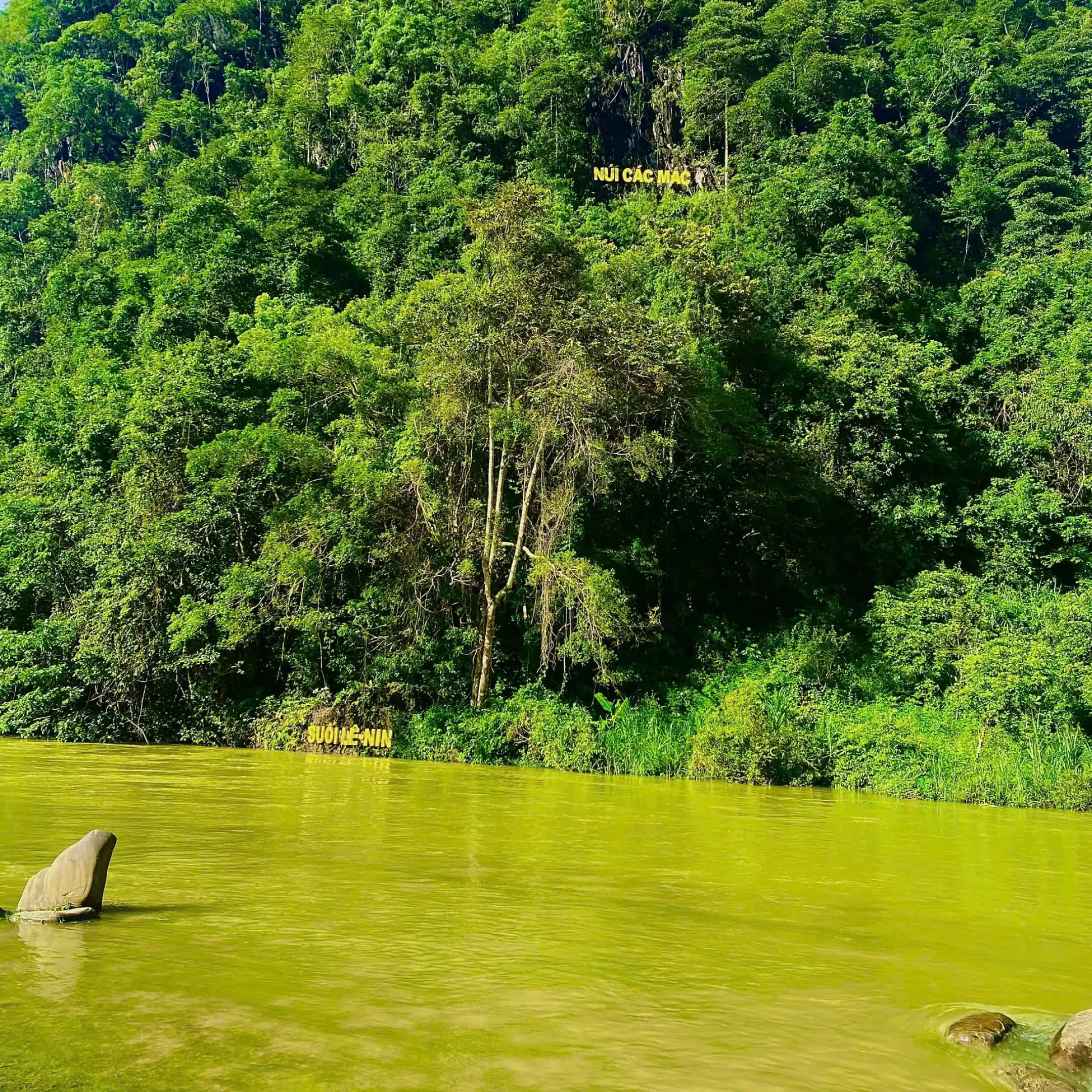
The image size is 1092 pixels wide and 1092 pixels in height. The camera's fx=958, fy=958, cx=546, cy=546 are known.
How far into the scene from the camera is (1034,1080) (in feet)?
10.2

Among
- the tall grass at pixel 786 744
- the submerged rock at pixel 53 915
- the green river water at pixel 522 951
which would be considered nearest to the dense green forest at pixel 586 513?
the tall grass at pixel 786 744

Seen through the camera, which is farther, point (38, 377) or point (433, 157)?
point (433, 157)

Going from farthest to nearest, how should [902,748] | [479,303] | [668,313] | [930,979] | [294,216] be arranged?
[294,216] < [668,313] < [479,303] < [902,748] < [930,979]

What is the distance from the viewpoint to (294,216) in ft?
122

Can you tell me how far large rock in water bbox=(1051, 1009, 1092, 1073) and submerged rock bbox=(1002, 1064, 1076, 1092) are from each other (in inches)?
3.5

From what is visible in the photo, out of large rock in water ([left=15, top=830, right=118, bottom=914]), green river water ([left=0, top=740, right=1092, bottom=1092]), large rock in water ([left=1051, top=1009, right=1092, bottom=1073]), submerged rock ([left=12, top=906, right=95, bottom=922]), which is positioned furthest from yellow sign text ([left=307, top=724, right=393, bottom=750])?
large rock in water ([left=1051, top=1009, right=1092, bottom=1073])

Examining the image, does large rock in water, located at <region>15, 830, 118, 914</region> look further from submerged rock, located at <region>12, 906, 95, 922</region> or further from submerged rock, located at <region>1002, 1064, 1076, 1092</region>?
submerged rock, located at <region>1002, 1064, 1076, 1092</region>

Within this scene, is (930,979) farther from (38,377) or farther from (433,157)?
(433,157)

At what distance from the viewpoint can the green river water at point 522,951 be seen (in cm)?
308

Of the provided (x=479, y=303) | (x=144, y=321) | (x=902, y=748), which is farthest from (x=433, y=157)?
(x=902, y=748)

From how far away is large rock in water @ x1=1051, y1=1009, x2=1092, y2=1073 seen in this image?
318cm

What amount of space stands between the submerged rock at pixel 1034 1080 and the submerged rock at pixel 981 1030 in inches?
7.7

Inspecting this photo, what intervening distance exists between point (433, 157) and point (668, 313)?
27810mm

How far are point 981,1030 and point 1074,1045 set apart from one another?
31 cm
